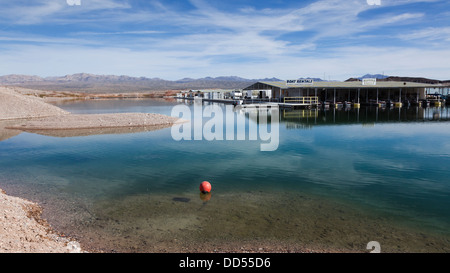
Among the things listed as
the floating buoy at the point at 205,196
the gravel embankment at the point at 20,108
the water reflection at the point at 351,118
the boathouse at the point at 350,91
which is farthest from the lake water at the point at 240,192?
the boathouse at the point at 350,91

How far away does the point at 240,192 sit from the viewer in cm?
1300

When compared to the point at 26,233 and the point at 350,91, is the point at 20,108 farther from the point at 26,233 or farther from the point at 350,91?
the point at 350,91

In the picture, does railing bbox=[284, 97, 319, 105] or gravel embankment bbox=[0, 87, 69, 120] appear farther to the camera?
railing bbox=[284, 97, 319, 105]

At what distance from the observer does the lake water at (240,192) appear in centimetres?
925

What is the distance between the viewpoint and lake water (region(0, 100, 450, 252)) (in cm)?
925

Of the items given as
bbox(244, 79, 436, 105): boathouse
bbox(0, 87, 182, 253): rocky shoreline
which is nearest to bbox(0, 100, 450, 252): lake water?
bbox(0, 87, 182, 253): rocky shoreline

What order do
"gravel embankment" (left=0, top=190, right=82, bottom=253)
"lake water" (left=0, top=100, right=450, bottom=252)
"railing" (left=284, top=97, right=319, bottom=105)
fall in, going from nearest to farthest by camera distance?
"gravel embankment" (left=0, top=190, right=82, bottom=253), "lake water" (left=0, top=100, right=450, bottom=252), "railing" (left=284, top=97, right=319, bottom=105)

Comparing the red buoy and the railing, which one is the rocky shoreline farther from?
the railing

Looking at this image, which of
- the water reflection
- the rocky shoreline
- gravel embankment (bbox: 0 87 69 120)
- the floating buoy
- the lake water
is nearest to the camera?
the rocky shoreline
